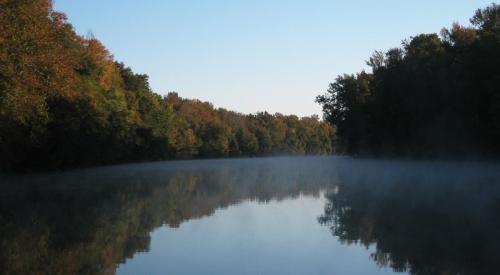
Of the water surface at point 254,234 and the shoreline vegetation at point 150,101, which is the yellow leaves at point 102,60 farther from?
the water surface at point 254,234

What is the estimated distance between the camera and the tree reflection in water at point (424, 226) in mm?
8719

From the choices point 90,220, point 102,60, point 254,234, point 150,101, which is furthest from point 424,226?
point 150,101

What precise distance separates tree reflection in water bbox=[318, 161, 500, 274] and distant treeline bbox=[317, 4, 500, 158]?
22760 mm

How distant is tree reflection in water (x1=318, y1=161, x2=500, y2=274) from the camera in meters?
8.72

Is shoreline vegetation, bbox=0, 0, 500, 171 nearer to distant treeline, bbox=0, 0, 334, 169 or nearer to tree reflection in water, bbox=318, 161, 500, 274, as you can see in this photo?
distant treeline, bbox=0, 0, 334, 169

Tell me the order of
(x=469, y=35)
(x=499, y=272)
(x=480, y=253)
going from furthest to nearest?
(x=469, y=35)
(x=480, y=253)
(x=499, y=272)

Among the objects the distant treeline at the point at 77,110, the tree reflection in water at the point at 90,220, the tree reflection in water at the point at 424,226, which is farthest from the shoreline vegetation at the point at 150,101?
the tree reflection in water at the point at 424,226

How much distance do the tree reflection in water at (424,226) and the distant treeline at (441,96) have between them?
22.8 metres

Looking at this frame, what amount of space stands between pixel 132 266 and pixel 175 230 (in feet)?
12.4

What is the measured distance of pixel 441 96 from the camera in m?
48.1

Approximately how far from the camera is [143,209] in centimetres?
1656

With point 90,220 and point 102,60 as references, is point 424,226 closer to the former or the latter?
point 90,220

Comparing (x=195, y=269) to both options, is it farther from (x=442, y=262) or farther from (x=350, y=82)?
(x=350, y=82)

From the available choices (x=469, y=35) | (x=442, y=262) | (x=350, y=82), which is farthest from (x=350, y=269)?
(x=350, y=82)
